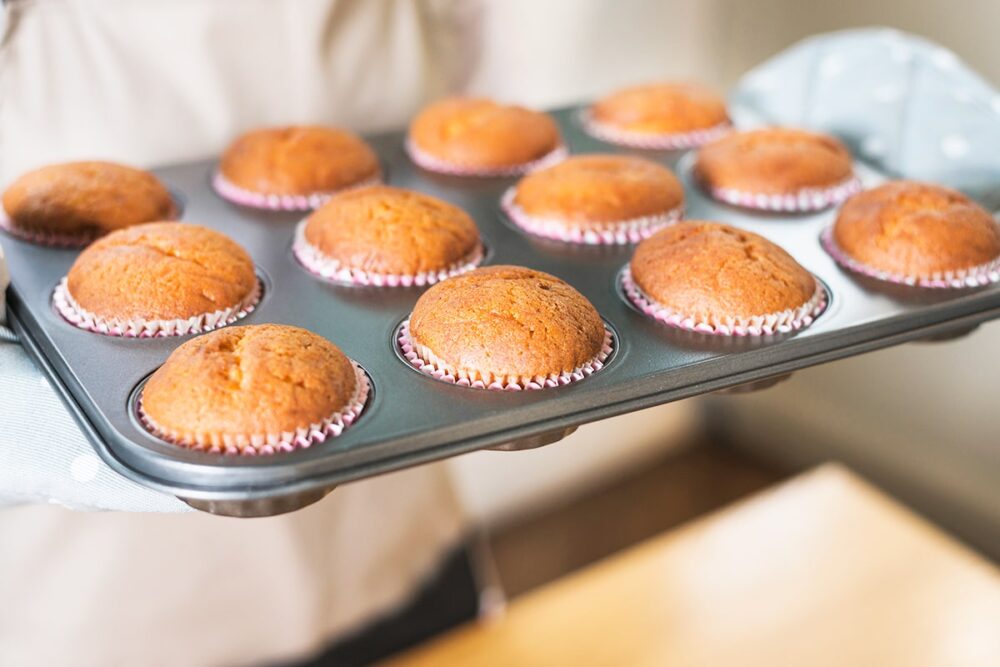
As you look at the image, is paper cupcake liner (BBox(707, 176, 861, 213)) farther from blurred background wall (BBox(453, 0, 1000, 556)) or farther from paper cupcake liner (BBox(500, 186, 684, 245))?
blurred background wall (BBox(453, 0, 1000, 556))

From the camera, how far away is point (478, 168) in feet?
4.91

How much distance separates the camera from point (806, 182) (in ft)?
4.63

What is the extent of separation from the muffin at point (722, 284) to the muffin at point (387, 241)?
210mm

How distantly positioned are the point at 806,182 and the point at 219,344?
32.5 inches

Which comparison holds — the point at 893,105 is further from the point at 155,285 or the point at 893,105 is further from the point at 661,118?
the point at 155,285

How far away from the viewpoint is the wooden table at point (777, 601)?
1869 mm

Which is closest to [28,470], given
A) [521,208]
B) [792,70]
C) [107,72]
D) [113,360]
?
[113,360]

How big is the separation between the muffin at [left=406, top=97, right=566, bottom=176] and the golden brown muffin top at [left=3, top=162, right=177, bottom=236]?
41 centimetres

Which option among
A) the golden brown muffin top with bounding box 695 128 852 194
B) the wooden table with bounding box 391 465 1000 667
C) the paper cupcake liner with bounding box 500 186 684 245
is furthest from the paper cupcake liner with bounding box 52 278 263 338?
the wooden table with bounding box 391 465 1000 667

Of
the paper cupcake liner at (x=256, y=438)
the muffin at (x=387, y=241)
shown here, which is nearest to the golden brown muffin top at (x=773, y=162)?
the muffin at (x=387, y=241)

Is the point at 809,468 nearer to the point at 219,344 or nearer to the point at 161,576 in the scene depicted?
the point at 161,576

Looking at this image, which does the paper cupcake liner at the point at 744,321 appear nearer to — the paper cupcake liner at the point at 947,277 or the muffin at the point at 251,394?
the paper cupcake liner at the point at 947,277

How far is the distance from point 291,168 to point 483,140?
0.28 m

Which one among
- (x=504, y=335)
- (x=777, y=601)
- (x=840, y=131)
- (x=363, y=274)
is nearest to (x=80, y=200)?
(x=363, y=274)
